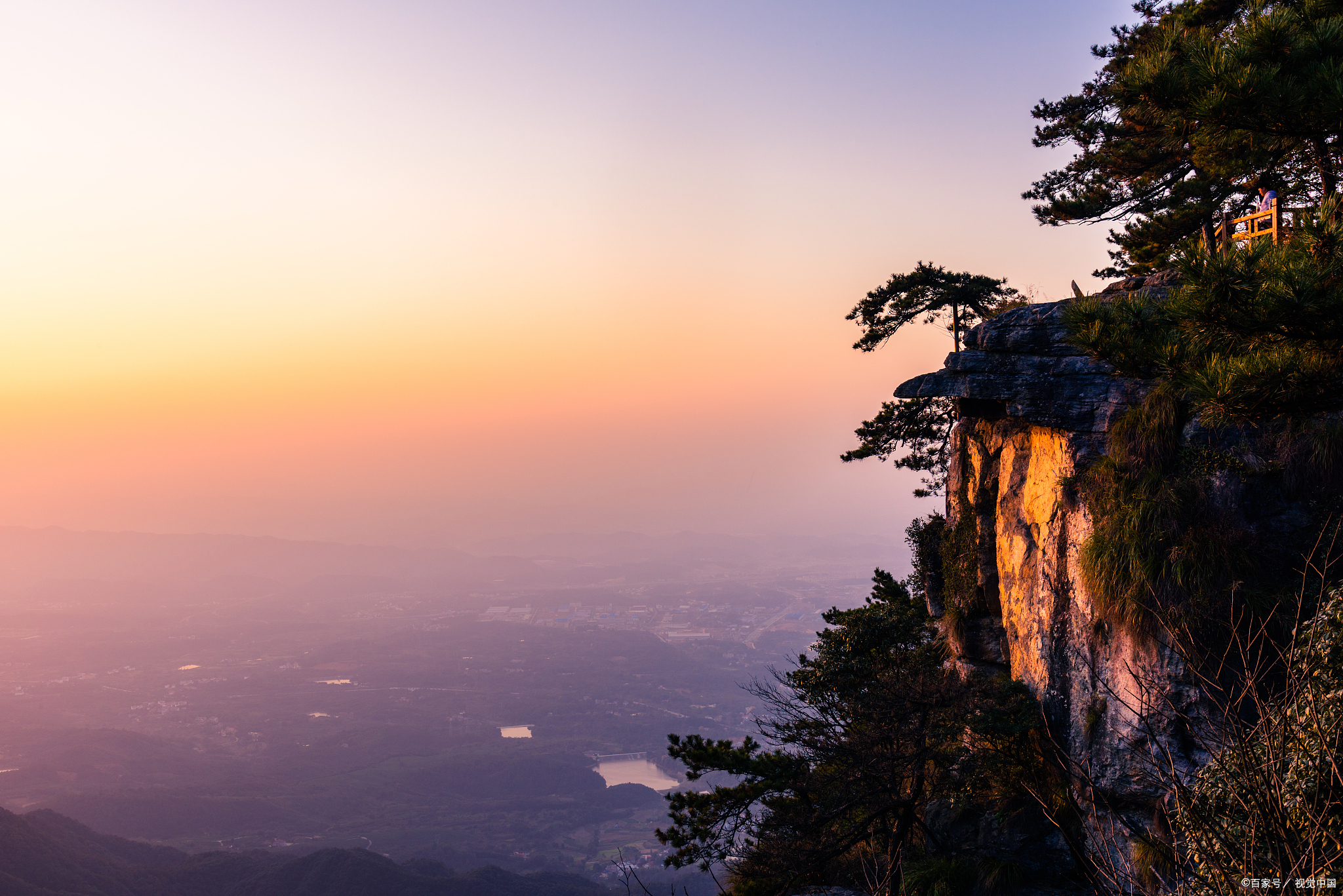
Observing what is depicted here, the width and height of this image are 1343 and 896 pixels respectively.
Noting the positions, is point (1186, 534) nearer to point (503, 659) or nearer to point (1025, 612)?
point (1025, 612)

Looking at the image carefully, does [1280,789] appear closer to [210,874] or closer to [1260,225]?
[1260,225]

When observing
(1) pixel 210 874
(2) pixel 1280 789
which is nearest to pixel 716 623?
(1) pixel 210 874

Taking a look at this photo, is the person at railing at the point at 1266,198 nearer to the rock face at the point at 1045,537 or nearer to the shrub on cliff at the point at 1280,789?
the rock face at the point at 1045,537

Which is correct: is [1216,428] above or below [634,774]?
above

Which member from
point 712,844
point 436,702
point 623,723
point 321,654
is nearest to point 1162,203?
point 712,844

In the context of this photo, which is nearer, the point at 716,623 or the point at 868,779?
the point at 868,779

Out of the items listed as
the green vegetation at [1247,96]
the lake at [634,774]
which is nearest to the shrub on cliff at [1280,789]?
the green vegetation at [1247,96]

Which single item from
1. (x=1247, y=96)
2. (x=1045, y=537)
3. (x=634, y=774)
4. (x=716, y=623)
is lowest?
(x=634, y=774)
